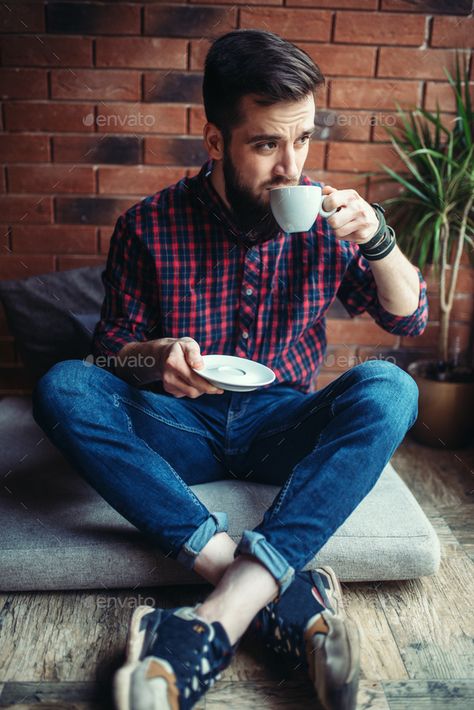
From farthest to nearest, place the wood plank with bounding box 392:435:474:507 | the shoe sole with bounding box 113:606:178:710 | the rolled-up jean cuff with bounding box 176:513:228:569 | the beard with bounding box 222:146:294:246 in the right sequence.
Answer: the wood plank with bounding box 392:435:474:507 → the beard with bounding box 222:146:294:246 → the rolled-up jean cuff with bounding box 176:513:228:569 → the shoe sole with bounding box 113:606:178:710

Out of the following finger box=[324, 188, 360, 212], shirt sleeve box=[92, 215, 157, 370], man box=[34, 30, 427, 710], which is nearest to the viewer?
man box=[34, 30, 427, 710]

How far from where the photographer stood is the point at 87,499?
58.7 inches

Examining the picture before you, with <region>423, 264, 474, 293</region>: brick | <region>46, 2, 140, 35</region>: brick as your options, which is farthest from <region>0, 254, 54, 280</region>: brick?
<region>423, 264, 474, 293</region>: brick

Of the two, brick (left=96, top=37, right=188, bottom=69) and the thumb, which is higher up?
brick (left=96, top=37, right=188, bottom=69)

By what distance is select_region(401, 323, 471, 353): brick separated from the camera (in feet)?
7.72

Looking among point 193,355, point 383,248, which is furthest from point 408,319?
point 193,355

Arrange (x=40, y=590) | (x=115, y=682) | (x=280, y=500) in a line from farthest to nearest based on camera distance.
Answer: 1. (x=40, y=590)
2. (x=280, y=500)
3. (x=115, y=682)

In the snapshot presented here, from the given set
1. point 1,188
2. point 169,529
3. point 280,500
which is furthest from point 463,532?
point 1,188

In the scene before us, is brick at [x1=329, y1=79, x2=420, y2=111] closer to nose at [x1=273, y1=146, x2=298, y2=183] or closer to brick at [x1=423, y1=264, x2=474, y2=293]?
brick at [x1=423, y1=264, x2=474, y2=293]

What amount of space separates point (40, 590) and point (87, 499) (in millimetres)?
218

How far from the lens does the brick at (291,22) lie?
6.71 feet

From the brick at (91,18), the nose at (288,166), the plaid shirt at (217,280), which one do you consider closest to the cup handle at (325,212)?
the nose at (288,166)

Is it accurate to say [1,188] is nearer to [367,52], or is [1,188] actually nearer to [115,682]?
[367,52]

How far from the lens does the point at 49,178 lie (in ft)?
7.09
